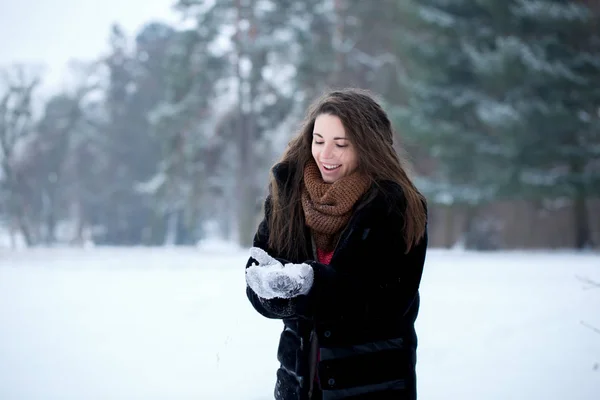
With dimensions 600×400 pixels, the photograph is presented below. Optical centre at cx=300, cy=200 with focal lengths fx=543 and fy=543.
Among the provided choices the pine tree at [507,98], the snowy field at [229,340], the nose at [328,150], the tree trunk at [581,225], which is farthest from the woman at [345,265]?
the tree trunk at [581,225]

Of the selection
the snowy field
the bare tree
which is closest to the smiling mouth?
the snowy field

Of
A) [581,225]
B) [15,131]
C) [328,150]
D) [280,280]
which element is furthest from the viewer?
[15,131]

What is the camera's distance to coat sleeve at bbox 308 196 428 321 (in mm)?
1817

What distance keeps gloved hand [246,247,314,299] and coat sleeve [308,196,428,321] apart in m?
0.03

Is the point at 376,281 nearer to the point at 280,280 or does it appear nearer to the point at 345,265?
the point at 345,265

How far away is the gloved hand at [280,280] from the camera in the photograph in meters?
1.76

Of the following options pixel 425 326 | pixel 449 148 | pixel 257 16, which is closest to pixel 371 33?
pixel 257 16

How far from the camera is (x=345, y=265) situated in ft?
6.23

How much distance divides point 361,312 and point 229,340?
3.13 meters

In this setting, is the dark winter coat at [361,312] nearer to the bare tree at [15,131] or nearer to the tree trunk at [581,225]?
the tree trunk at [581,225]

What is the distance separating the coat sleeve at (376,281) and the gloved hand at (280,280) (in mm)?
34

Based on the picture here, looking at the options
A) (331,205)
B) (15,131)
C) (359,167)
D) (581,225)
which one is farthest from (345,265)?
(15,131)

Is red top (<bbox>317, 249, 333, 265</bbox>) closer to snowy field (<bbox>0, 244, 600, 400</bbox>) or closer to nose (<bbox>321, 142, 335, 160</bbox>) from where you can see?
nose (<bbox>321, 142, 335, 160</bbox>)

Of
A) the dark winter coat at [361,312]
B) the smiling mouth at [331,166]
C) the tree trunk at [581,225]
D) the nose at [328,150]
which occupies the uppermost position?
the nose at [328,150]
